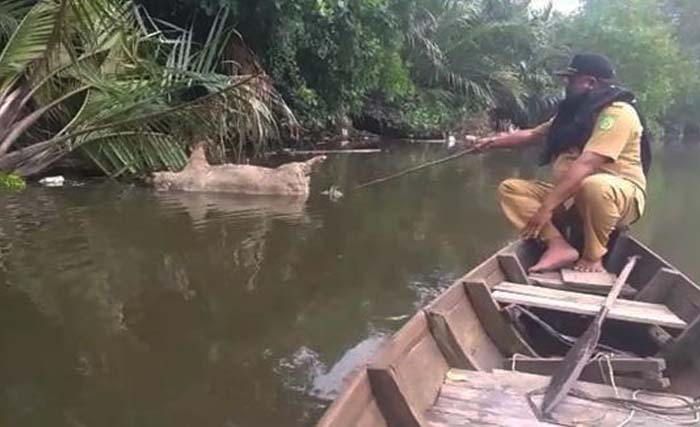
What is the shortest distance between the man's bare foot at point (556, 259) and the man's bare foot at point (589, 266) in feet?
0.14

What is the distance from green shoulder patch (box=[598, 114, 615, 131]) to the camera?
4.55 m

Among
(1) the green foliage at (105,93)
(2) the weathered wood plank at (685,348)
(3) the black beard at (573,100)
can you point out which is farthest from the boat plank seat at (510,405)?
(1) the green foliage at (105,93)

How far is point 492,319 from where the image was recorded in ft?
12.5

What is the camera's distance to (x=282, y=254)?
699cm

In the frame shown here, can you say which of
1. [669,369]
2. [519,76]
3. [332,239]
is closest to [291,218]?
[332,239]

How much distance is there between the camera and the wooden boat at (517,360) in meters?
2.49

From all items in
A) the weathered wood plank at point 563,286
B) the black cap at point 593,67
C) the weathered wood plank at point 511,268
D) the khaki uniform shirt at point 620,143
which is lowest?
the weathered wood plank at point 563,286

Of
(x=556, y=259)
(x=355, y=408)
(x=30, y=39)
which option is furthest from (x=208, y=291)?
(x=30, y=39)

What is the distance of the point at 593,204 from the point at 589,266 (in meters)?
0.44

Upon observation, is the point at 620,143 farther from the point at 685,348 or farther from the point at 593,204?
the point at 685,348

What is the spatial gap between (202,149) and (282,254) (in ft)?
12.8

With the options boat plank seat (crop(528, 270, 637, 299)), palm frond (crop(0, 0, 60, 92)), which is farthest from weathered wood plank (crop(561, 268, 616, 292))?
palm frond (crop(0, 0, 60, 92))

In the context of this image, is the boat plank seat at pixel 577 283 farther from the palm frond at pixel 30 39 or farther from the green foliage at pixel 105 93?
the palm frond at pixel 30 39

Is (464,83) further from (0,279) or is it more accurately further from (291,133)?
(0,279)
